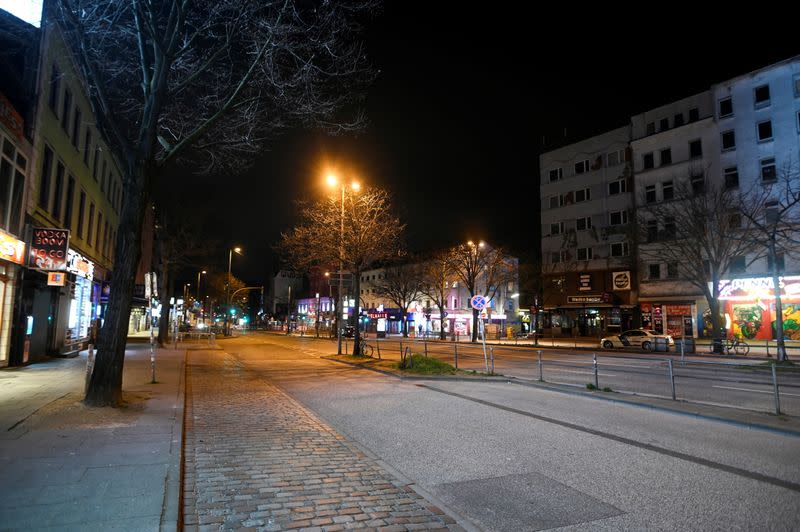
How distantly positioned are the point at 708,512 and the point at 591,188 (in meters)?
50.3

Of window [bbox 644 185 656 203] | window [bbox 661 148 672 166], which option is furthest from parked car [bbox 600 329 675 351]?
window [bbox 661 148 672 166]

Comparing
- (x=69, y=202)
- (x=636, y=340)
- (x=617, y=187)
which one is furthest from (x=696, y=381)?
(x=617, y=187)

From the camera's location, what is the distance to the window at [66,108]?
20.2 meters

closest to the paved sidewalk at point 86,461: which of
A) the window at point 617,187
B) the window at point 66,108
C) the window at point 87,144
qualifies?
the window at point 66,108

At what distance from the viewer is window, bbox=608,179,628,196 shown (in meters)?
48.7

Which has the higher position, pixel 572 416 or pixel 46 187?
pixel 46 187

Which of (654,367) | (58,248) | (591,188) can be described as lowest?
(654,367)

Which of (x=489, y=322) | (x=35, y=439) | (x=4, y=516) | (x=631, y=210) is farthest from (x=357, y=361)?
(x=489, y=322)

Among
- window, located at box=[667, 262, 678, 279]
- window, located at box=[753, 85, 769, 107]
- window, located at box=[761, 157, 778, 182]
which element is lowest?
window, located at box=[667, 262, 678, 279]

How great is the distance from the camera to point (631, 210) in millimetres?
47250

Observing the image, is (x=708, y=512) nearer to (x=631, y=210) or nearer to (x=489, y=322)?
(x=631, y=210)

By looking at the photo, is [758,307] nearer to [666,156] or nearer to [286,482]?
[666,156]

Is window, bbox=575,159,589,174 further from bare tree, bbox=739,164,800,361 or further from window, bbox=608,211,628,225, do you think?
bare tree, bbox=739,164,800,361

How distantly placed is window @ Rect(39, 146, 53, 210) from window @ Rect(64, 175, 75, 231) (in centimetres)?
268
